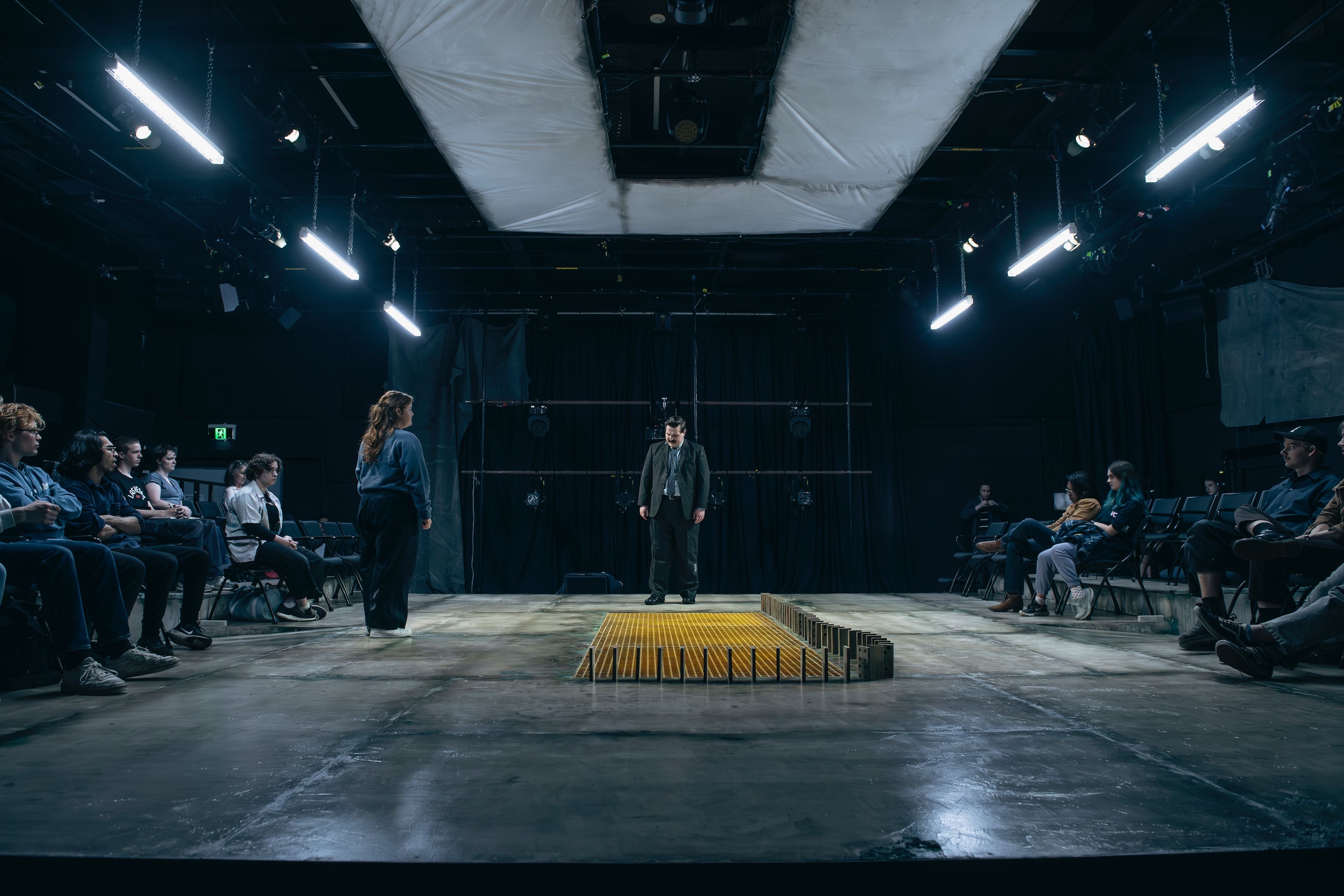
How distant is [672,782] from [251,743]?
125cm

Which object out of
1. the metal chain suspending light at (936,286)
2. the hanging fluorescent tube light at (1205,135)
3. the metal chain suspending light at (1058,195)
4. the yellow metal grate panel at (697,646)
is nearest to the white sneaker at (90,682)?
the yellow metal grate panel at (697,646)

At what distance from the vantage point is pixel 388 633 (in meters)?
4.69

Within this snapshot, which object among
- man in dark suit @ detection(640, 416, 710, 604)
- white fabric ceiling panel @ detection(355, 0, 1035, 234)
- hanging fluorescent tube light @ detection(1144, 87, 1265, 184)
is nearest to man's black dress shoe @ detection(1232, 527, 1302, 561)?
hanging fluorescent tube light @ detection(1144, 87, 1265, 184)

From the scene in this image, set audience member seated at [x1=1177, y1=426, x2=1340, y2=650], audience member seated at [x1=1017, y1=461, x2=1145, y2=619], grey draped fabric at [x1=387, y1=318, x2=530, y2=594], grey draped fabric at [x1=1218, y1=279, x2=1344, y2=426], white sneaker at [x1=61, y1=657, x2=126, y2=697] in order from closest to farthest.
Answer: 1. white sneaker at [x1=61, y1=657, x2=126, y2=697]
2. audience member seated at [x1=1177, y1=426, x2=1340, y2=650]
3. audience member seated at [x1=1017, y1=461, x2=1145, y2=619]
4. grey draped fabric at [x1=1218, y1=279, x2=1344, y2=426]
5. grey draped fabric at [x1=387, y1=318, x2=530, y2=594]

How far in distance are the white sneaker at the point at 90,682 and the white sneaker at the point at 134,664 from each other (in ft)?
0.76

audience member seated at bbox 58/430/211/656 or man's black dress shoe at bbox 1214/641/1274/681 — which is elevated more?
audience member seated at bbox 58/430/211/656

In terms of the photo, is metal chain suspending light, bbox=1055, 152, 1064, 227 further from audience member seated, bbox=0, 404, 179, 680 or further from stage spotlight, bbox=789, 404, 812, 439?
audience member seated, bbox=0, 404, 179, 680

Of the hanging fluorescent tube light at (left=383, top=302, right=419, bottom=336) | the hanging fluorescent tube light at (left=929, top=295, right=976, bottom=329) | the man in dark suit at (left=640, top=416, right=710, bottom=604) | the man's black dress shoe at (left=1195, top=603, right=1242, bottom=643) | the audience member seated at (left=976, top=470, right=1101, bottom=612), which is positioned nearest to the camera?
the man's black dress shoe at (left=1195, top=603, right=1242, bottom=643)

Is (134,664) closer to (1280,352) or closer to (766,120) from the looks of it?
(766,120)

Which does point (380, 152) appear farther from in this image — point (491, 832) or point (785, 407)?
point (491, 832)

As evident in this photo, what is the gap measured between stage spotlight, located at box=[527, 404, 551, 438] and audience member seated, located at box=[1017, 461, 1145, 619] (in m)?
6.34

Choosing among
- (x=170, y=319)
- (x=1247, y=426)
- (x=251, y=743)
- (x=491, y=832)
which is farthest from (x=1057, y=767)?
(x=170, y=319)

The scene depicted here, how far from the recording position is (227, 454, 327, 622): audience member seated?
17.1 feet

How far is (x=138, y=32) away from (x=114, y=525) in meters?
3.54
